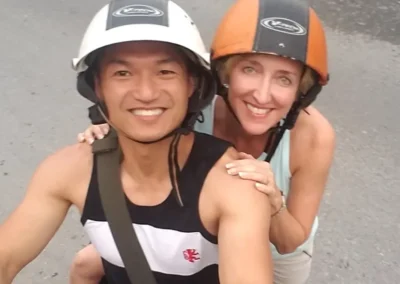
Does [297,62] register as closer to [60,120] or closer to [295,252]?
[295,252]

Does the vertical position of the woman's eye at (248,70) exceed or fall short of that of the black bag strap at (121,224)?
it exceeds it

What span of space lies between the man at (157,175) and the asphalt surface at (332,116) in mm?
1449

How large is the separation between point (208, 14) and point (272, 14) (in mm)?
3615

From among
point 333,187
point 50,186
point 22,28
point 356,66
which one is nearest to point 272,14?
point 50,186

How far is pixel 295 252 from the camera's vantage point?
8.75ft

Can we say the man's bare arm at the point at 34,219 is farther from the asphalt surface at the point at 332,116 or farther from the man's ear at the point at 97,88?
the asphalt surface at the point at 332,116

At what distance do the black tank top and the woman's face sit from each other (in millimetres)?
227

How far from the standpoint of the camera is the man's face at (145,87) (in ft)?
6.28

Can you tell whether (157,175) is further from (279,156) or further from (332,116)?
(332,116)

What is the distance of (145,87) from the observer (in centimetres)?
189

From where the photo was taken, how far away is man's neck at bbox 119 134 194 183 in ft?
6.79

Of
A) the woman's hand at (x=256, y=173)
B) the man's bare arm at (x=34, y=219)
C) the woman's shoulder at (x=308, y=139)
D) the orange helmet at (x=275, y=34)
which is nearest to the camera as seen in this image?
the woman's hand at (x=256, y=173)

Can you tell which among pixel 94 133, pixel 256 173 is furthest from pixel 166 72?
pixel 94 133

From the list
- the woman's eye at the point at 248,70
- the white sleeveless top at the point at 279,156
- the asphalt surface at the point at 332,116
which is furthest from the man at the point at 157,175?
the asphalt surface at the point at 332,116
